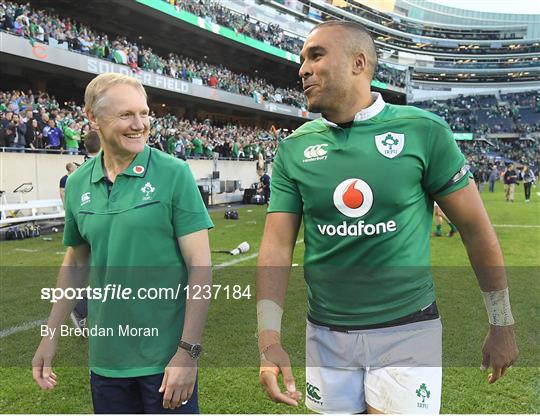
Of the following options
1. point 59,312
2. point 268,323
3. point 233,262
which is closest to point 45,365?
point 59,312

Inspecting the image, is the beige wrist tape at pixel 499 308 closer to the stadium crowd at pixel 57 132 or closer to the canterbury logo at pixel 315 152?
the canterbury logo at pixel 315 152

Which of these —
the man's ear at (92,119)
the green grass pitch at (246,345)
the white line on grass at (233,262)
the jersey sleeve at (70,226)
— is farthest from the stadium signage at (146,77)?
the man's ear at (92,119)

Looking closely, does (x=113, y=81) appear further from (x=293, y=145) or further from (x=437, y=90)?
(x=437, y=90)

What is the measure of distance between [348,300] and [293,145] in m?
0.65

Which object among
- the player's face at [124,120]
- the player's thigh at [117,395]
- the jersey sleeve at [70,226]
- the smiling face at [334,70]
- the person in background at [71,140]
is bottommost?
the player's thigh at [117,395]

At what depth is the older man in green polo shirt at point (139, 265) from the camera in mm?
2035

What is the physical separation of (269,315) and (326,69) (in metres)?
0.95

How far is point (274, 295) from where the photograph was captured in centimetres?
196

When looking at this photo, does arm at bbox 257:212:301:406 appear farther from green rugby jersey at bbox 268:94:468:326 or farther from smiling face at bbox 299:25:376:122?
smiling face at bbox 299:25:376:122

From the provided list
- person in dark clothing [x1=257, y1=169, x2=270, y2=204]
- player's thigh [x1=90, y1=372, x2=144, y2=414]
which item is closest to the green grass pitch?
player's thigh [x1=90, y1=372, x2=144, y2=414]

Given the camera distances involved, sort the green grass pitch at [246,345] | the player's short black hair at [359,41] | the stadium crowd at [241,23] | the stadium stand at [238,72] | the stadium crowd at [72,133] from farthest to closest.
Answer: the stadium crowd at [241,23] → the stadium stand at [238,72] → the stadium crowd at [72,133] → the green grass pitch at [246,345] → the player's short black hair at [359,41]

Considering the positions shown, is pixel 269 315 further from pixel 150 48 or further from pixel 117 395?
pixel 150 48

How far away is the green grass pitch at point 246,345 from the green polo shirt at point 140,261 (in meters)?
1.88

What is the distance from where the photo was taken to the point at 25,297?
682cm
